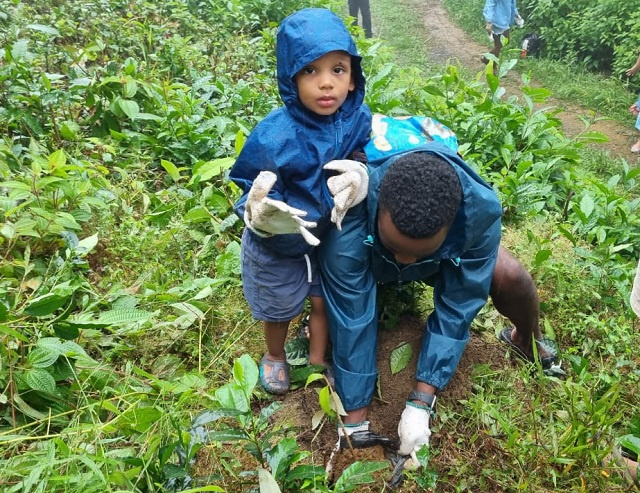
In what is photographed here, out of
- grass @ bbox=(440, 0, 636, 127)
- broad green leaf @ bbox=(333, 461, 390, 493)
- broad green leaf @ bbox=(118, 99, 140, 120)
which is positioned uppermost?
broad green leaf @ bbox=(118, 99, 140, 120)

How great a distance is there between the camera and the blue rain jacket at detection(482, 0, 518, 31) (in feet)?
22.9

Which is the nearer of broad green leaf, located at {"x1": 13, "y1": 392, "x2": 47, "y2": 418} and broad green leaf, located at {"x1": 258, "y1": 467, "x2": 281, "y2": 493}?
broad green leaf, located at {"x1": 258, "y1": 467, "x2": 281, "y2": 493}

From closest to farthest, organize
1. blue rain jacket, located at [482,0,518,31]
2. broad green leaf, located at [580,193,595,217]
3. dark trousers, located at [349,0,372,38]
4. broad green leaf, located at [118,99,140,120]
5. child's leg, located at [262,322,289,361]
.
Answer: child's leg, located at [262,322,289,361] < broad green leaf, located at [580,193,595,217] < broad green leaf, located at [118,99,140,120] < blue rain jacket, located at [482,0,518,31] < dark trousers, located at [349,0,372,38]

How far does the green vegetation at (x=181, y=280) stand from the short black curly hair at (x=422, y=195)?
20.4 inches

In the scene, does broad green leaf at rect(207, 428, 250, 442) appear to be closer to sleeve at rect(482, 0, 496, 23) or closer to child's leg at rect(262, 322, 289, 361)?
child's leg at rect(262, 322, 289, 361)

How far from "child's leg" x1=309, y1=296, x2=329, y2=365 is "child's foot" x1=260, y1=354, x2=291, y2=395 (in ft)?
0.36

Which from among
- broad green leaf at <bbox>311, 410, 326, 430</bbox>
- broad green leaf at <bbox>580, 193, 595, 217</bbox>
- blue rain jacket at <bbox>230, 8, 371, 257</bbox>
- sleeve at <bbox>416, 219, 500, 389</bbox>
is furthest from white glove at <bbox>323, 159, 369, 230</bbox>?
broad green leaf at <bbox>580, 193, 595, 217</bbox>

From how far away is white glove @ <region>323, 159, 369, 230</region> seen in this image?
60.7 inches

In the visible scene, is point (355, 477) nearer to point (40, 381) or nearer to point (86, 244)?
point (40, 381)

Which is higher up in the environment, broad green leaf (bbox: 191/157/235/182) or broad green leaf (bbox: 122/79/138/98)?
broad green leaf (bbox: 122/79/138/98)

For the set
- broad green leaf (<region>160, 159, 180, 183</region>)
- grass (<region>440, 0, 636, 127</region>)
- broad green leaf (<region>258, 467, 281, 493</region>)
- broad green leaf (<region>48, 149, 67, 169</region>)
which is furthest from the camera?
grass (<region>440, 0, 636, 127</region>)


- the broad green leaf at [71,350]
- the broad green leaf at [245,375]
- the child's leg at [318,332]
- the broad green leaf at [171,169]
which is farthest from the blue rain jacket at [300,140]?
the broad green leaf at [171,169]

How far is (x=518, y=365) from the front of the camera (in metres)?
2.05

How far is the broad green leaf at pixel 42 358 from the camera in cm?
160
